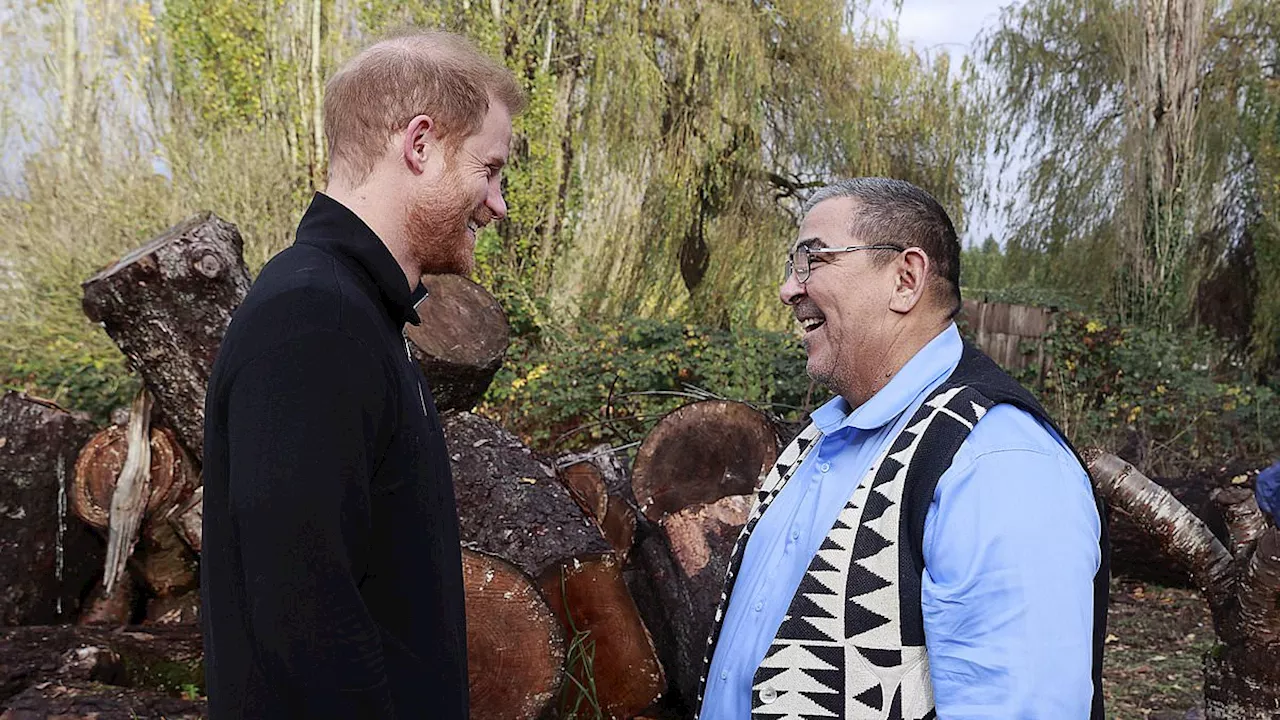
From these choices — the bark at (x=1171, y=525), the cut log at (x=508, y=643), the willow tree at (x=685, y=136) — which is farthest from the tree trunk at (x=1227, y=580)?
the willow tree at (x=685, y=136)

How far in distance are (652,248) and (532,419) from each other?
3.04m

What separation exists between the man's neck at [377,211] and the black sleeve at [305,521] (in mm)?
281

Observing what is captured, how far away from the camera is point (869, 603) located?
155cm

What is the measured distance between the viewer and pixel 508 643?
3201mm

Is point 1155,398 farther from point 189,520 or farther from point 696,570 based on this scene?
point 189,520

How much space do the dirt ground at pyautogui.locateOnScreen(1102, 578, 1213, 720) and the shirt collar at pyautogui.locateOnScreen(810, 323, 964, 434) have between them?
3405 mm

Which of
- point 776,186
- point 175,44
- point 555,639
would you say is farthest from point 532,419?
point 555,639

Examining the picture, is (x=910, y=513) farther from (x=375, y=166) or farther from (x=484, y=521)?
(x=484, y=521)

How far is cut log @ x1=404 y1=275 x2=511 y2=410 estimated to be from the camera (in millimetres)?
4512

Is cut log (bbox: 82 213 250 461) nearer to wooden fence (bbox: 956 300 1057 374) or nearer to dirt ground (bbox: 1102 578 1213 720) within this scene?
dirt ground (bbox: 1102 578 1213 720)

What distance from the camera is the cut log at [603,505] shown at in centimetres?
484

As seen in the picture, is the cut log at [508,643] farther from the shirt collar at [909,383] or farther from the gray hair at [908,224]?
the gray hair at [908,224]

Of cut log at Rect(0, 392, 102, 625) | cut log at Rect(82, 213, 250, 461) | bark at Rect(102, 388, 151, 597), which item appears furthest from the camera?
bark at Rect(102, 388, 151, 597)

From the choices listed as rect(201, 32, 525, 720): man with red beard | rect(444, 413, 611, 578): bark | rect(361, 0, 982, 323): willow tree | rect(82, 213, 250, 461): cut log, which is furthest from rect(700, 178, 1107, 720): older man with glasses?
rect(361, 0, 982, 323): willow tree
